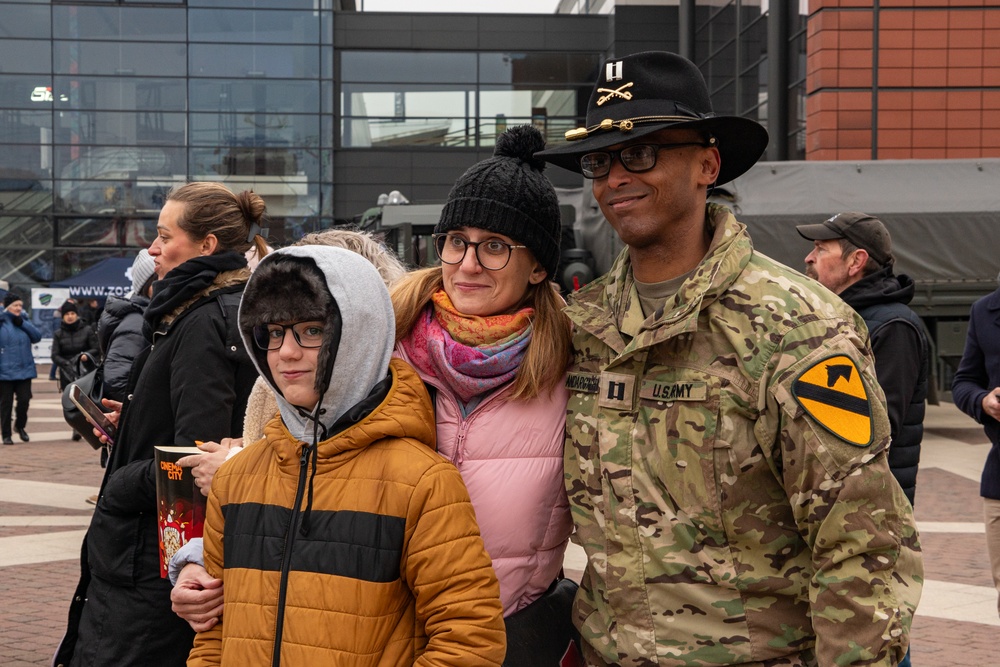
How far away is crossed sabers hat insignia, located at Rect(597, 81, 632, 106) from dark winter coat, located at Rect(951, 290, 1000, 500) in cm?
356

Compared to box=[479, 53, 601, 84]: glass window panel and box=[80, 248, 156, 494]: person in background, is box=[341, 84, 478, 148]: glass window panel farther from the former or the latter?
box=[80, 248, 156, 494]: person in background

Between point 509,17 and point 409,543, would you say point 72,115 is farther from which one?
point 409,543

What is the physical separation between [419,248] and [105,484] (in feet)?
36.7

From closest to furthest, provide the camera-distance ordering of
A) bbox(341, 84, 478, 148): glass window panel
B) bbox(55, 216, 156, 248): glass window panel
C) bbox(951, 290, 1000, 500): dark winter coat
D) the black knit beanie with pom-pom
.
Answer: the black knit beanie with pom-pom
bbox(951, 290, 1000, 500): dark winter coat
bbox(341, 84, 478, 148): glass window panel
bbox(55, 216, 156, 248): glass window panel

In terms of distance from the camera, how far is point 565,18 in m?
32.3

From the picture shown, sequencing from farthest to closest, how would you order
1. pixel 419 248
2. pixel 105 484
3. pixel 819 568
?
1. pixel 419 248
2. pixel 105 484
3. pixel 819 568

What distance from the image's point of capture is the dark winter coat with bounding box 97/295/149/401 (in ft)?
17.0

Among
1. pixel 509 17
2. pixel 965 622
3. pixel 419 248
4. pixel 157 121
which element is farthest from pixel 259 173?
pixel 965 622

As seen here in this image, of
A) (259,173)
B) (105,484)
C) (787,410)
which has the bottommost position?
(105,484)

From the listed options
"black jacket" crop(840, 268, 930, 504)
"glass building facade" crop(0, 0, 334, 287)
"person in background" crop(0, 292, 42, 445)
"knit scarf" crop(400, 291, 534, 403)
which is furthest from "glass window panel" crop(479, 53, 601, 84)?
"knit scarf" crop(400, 291, 534, 403)

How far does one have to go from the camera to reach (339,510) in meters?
2.25

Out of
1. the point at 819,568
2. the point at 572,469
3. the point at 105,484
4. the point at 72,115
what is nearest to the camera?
the point at 819,568

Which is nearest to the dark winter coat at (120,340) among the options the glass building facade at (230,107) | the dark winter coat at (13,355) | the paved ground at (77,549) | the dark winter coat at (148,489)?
the dark winter coat at (148,489)

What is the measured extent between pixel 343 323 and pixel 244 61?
31328mm
